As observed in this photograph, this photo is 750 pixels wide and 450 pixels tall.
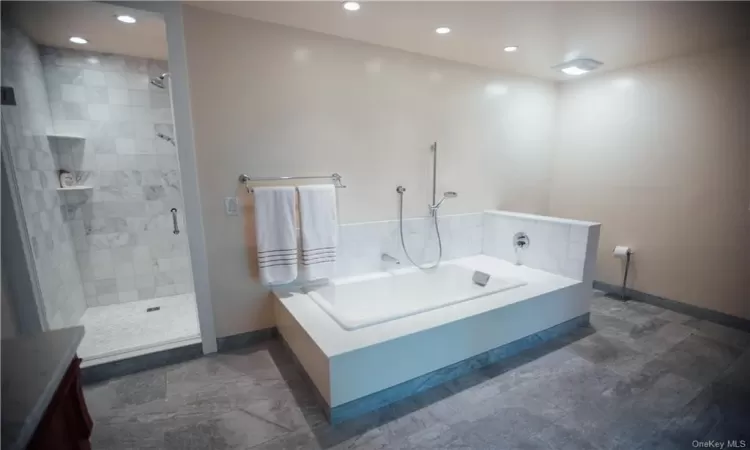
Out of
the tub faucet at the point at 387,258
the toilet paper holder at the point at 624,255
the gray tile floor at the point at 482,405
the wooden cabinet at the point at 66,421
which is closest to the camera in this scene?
the wooden cabinet at the point at 66,421

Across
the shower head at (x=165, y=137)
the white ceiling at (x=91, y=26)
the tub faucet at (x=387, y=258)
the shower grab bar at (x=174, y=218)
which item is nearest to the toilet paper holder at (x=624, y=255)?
the tub faucet at (x=387, y=258)

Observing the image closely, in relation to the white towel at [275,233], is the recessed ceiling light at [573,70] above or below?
above

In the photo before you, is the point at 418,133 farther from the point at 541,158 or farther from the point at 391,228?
the point at 541,158

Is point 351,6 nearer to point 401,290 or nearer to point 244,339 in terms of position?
point 401,290

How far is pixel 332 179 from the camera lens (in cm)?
265

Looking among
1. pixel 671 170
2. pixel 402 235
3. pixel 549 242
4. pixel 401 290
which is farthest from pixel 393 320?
pixel 671 170

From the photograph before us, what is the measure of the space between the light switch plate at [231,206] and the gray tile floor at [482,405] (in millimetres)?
1024

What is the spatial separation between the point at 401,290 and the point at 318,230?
0.91 m

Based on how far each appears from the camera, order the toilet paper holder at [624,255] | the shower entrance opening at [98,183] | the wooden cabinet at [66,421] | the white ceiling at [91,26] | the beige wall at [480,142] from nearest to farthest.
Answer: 1. the wooden cabinet at [66,421]
2. the white ceiling at [91,26]
3. the shower entrance opening at [98,183]
4. the beige wall at [480,142]
5. the toilet paper holder at [624,255]

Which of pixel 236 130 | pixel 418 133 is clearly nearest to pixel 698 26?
pixel 418 133

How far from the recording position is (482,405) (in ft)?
6.23

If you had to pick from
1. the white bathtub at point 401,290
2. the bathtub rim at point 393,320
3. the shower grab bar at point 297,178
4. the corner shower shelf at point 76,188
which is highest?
the shower grab bar at point 297,178

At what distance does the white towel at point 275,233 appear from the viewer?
2322 millimetres

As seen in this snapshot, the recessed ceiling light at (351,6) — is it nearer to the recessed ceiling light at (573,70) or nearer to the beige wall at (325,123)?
the beige wall at (325,123)
